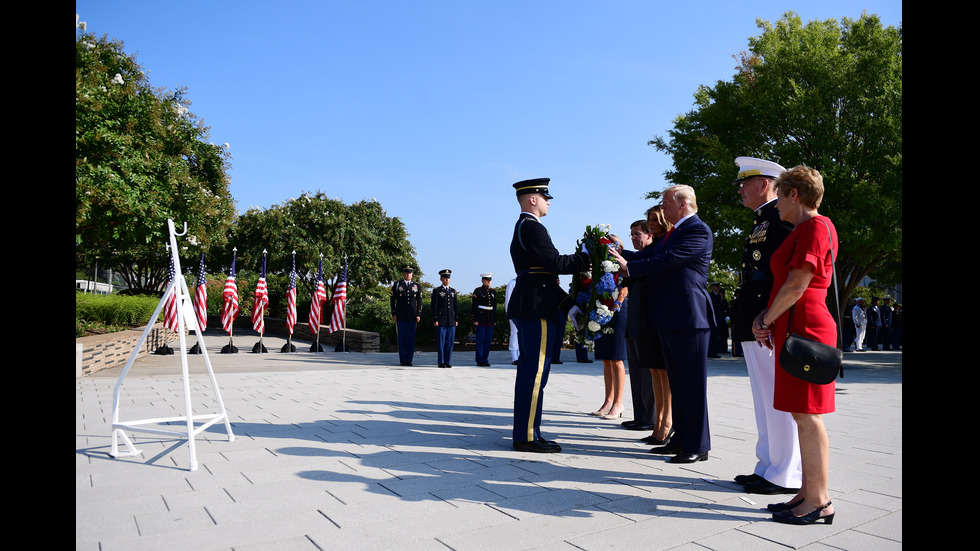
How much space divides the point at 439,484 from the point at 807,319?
2470mm

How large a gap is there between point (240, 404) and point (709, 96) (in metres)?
16.3

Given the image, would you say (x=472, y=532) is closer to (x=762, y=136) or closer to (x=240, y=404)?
(x=240, y=404)

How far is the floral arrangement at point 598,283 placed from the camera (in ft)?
16.9

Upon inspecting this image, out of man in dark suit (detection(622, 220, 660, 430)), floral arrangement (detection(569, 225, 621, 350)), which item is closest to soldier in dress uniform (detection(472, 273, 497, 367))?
man in dark suit (detection(622, 220, 660, 430))

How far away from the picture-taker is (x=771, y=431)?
3.92 meters

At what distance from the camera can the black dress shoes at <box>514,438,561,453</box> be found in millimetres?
4887

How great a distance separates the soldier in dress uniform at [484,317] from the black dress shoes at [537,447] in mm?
8688

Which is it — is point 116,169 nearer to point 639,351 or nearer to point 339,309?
point 339,309

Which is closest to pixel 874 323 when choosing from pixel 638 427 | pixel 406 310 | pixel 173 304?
pixel 406 310

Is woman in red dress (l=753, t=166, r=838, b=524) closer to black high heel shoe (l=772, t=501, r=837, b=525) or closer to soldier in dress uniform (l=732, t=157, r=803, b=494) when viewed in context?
black high heel shoe (l=772, t=501, r=837, b=525)

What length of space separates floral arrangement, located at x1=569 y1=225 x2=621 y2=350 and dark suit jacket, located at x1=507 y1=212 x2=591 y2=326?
0.21 metres

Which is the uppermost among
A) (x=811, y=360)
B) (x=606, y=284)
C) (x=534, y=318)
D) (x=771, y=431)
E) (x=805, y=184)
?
(x=805, y=184)

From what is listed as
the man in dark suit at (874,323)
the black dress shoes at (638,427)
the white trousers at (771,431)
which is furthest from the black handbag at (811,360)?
the man in dark suit at (874,323)
